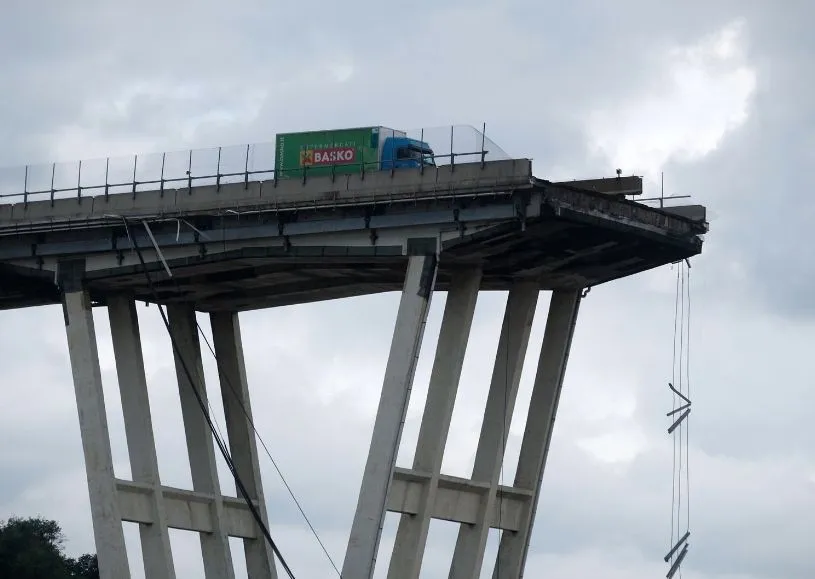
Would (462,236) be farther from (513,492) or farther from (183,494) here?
(183,494)

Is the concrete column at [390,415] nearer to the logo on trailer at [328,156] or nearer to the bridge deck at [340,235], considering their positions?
the bridge deck at [340,235]

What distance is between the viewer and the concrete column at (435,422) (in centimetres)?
8075

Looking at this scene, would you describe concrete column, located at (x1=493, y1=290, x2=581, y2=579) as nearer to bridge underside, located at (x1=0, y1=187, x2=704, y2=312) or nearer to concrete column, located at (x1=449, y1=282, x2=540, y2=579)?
bridge underside, located at (x1=0, y1=187, x2=704, y2=312)

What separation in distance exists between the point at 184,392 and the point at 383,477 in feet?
57.9

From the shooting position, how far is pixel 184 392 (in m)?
93.0

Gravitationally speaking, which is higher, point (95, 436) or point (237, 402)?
point (237, 402)

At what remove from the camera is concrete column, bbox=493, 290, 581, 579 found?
287 ft

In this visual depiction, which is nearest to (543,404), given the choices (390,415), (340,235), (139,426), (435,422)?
(435,422)

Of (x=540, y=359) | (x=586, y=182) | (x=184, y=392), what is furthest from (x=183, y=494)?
(x=586, y=182)

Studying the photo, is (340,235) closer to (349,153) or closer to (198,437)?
(349,153)

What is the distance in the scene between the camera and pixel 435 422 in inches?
3196

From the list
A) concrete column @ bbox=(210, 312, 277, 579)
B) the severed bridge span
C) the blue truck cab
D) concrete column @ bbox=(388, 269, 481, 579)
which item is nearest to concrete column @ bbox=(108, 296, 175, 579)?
the severed bridge span

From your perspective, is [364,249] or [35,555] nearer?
[364,249]

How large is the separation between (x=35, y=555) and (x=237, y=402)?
140 feet
